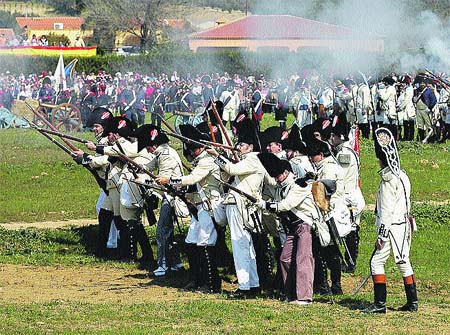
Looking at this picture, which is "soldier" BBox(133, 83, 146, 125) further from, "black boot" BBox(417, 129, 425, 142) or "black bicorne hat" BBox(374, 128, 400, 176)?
"black bicorne hat" BBox(374, 128, 400, 176)

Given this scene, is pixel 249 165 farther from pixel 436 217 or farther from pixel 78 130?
pixel 78 130

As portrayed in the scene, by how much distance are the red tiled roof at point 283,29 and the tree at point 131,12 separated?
1.82 meters

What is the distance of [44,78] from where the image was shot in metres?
45.0

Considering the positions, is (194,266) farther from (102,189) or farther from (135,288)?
(102,189)

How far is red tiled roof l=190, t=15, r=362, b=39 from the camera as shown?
2573 cm

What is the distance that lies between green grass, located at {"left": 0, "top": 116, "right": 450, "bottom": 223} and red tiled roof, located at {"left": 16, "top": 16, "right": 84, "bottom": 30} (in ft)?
25.0

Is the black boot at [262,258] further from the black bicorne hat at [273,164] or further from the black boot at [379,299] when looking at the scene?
the black boot at [379,299]

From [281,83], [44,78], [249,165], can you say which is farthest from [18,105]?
[249,165]

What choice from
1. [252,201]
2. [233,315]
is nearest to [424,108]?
[252,201]

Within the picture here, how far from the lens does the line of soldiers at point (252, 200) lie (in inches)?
505

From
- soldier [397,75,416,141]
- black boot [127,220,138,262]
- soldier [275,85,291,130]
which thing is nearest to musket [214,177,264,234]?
black boot [127,220,138,262]

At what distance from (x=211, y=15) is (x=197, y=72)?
10.7m

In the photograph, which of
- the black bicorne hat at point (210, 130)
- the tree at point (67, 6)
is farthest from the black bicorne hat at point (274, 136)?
Answer: the tree at point (67, 6)

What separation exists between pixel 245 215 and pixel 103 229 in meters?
3.86
